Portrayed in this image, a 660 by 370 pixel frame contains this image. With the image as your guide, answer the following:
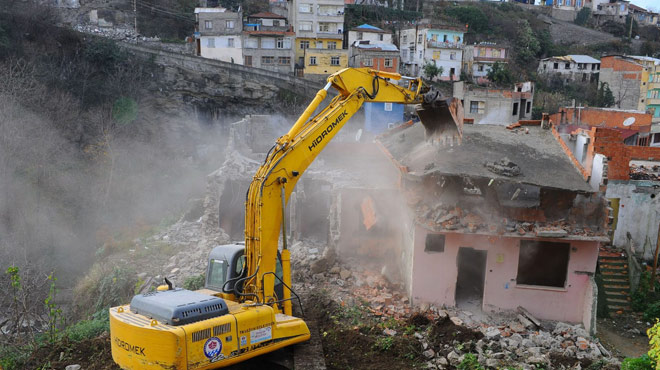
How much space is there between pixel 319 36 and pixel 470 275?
3111 cm

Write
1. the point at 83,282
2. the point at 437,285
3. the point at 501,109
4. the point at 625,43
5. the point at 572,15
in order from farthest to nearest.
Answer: the point at 572,15 < the point at 625,43 < the point at 501,109 < the point at 83,282 < the point at 437,285

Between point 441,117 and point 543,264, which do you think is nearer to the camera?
point 441,117

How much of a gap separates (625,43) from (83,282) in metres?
60.0

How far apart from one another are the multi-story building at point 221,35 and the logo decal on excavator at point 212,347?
1367 inches

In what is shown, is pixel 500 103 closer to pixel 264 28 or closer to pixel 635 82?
pixel 635 82

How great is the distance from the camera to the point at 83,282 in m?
15.9

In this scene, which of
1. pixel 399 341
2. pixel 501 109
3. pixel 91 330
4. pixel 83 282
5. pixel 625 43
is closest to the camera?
pixel 399 341

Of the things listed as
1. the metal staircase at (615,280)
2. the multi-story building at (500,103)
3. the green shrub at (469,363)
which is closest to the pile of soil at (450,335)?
the green shrub at (469,363)

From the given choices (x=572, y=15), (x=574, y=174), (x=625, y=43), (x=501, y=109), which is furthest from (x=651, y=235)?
(x=572, y=15)

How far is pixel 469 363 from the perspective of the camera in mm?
9102

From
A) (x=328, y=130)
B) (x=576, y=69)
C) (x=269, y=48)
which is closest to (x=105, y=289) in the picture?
(x=328, y=130)

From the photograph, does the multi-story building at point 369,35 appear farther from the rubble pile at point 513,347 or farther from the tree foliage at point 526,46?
the rubble pile at point 513,347

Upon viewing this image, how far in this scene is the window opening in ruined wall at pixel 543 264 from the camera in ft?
41.3

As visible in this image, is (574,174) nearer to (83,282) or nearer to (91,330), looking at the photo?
(91,330)
